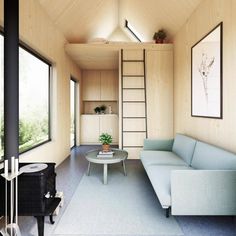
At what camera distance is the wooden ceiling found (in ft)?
12.3

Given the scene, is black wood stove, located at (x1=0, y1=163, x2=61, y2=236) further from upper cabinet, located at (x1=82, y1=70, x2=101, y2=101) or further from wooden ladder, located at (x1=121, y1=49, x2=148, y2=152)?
upper cabinet, located at (x1=82, y1=70, x2=101, y2=101)

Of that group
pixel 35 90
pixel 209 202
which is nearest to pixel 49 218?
pixel 209 202

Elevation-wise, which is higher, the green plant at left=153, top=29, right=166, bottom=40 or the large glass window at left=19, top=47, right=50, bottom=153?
the green plant at left=153, top=29, right=166, bottom=40

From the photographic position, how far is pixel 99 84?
7051mm

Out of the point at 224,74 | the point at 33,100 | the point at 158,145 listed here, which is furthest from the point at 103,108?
the point at 224,74

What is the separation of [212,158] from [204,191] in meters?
0.60

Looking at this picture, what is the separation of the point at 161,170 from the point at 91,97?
16.3ft

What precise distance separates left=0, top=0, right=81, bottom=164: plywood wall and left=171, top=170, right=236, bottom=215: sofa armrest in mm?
2097

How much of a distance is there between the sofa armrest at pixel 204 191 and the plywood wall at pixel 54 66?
2.10m

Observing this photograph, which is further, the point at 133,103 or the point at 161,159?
the point at 133,103

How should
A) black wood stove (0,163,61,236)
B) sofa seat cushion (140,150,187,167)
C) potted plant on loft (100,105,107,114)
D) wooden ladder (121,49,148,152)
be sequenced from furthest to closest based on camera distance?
1. potted plant on loft (100,105,107,114)
2. wooden ladder (121,49,148,152)
3. sofa seat cushion (140,150,187,167)
4. black wood stove (0,163,61,236)

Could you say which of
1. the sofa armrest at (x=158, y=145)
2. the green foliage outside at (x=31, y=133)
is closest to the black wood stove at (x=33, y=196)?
the green foliage outside at (x=31, y=133)

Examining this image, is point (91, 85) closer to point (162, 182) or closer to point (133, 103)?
point (133, 103)

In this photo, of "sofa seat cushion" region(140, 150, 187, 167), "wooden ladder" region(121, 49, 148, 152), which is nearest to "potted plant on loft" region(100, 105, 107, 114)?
"wooden ladder" region(121, 49, 148, 152)
